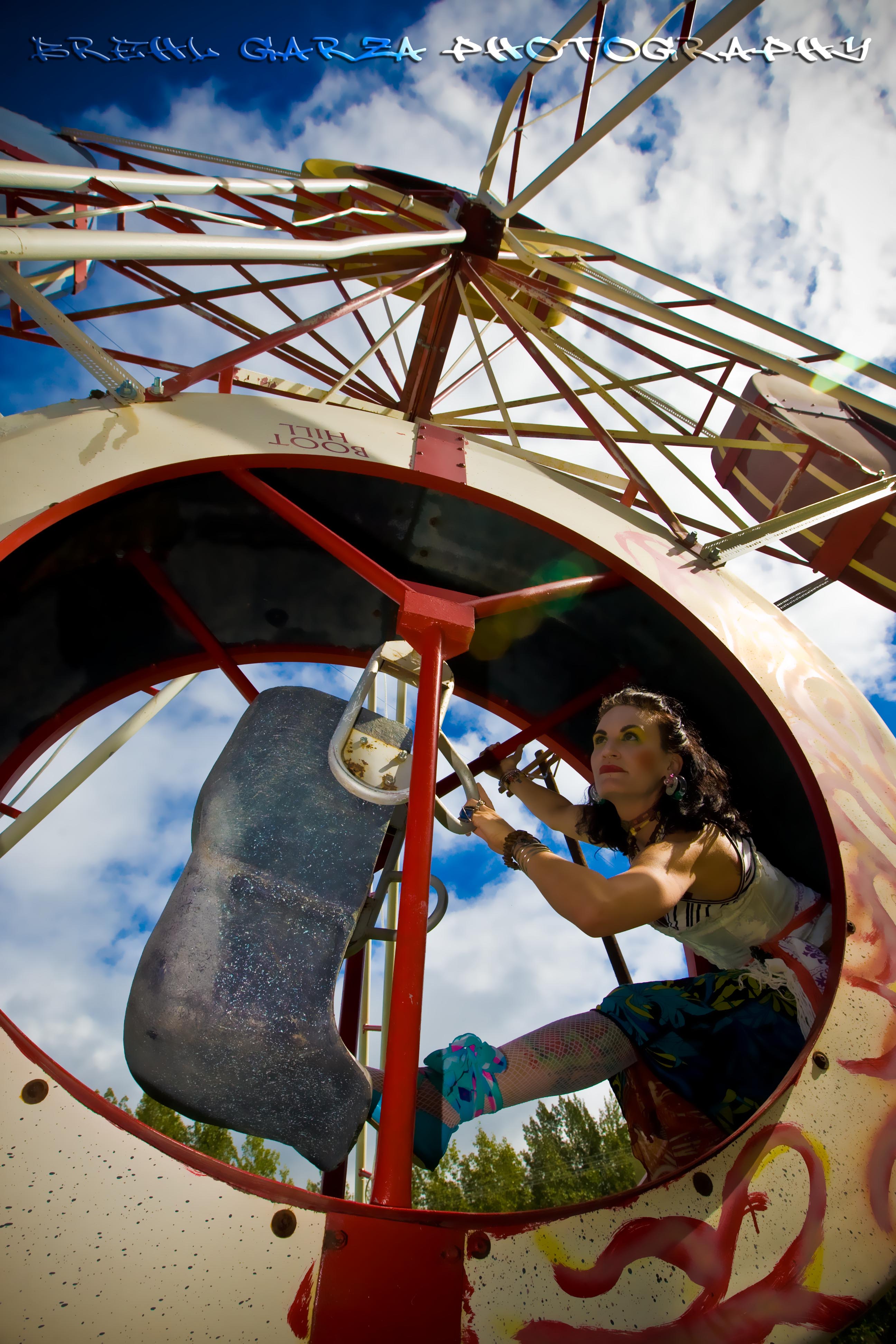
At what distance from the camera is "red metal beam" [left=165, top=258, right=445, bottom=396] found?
418cm

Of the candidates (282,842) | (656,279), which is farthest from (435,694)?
(656,279)

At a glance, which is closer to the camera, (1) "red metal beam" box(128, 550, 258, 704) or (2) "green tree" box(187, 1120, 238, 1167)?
(1) "red metal beam" box(128, 550, 258, 704)

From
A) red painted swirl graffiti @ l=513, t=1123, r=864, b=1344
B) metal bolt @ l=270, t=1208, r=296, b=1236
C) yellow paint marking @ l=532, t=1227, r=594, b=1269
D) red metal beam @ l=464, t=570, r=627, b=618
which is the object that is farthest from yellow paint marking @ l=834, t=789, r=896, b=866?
metal bolt @ l=270, t=1208, r=296, b=1236

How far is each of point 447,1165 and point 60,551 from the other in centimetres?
3059

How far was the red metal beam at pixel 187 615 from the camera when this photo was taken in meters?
5.21

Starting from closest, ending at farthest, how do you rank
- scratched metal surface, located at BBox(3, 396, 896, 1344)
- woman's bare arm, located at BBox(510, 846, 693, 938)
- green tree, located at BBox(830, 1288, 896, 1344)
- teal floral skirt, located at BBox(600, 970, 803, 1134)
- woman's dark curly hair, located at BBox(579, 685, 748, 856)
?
scratched metal surface, located at BBox(3, 396, 896, 1344) < woman's bare arm, located at BBox(510, 846, 693, 938) < teal floral skirt, located at BBox(600, 970, 803, 1134) < woman's dark curly hair, located at BBox(579, 685, 748, 856) < green tree, located at BBox(830, 1288, 896, 1344)

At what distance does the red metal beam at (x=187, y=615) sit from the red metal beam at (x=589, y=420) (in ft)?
9.56

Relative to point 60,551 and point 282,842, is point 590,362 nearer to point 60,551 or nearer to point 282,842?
point 60,551

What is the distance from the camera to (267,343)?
4816 millimetres

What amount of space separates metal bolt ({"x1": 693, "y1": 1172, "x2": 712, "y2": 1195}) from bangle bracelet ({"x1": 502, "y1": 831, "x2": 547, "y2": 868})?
1199 mm

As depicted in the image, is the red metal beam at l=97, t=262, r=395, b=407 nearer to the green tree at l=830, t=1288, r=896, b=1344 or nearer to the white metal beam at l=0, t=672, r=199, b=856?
the white metal beam at l=0, t=672, r=199, b=856

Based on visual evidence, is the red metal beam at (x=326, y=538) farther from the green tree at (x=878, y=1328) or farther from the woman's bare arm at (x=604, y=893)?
the green tree at (x=878, y=1328)

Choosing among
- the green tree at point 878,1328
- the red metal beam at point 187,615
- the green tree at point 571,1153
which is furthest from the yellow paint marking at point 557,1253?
the green tree at point 571,1153

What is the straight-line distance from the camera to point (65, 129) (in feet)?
24.6
